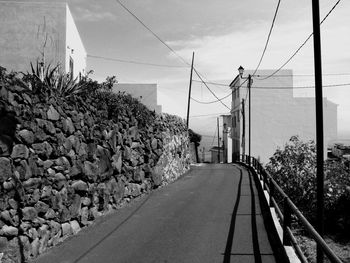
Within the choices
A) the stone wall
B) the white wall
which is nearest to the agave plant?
the stone wall

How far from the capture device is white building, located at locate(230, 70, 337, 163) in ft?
158

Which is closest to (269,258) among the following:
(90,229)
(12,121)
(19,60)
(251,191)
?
(90,229)

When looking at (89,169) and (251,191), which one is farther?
(251,191)

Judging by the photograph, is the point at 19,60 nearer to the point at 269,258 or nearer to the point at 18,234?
the point at 18,234

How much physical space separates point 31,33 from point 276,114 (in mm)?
36125

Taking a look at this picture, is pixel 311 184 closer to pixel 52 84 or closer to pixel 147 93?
pixel 147 93

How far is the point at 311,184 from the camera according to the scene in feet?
78.2

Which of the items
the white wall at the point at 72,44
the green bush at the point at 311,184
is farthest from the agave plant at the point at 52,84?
the green bush at the point at 311,184

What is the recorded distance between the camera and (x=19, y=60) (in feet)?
56.2

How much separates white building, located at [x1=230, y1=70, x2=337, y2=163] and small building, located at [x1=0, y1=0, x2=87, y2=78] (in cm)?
3290

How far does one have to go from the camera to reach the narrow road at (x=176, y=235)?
8.22 metres

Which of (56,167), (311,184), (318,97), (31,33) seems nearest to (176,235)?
(56,167)

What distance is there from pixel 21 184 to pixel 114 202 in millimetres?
5357

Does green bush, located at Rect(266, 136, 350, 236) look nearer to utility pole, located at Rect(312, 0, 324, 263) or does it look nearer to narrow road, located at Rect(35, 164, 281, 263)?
narrow road, located at Rect(35, 164, 281, 263)
